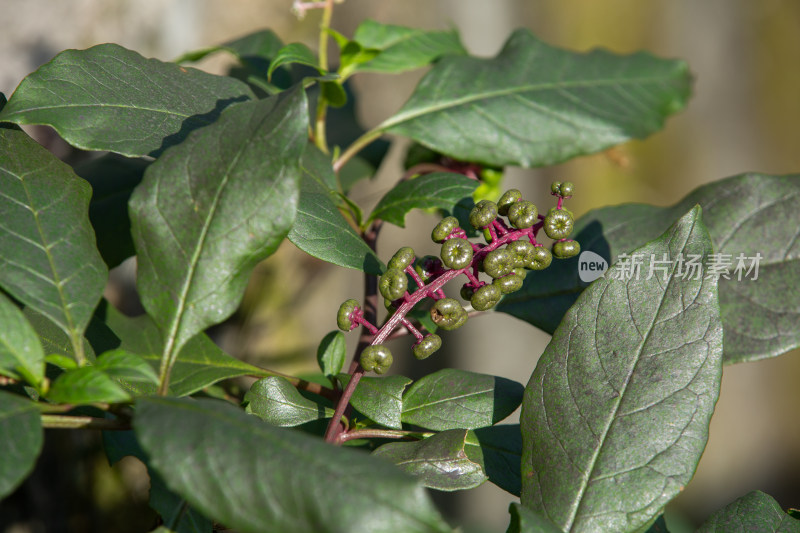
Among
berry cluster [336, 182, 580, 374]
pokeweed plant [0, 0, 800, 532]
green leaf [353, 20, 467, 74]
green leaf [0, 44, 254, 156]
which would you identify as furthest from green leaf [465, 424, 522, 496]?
green leaf [353, 20, 467, 74]

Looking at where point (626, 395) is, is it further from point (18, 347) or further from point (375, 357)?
point (18, 347)

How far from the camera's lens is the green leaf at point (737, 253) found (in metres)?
0.84

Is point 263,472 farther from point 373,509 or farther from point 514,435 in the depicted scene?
point 514,435

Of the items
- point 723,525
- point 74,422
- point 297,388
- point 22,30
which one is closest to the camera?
point 74,422

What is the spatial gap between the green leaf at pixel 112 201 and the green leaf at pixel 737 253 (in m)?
0.56

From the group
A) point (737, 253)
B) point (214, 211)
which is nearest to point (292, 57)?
point (214, 211)

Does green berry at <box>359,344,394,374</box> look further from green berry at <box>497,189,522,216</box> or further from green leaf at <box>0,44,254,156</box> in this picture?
green leaf at <box>0,44,254,156</box>

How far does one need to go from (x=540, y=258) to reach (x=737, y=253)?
394 millimetres

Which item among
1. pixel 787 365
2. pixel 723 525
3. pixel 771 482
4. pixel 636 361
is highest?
pixel 636 361

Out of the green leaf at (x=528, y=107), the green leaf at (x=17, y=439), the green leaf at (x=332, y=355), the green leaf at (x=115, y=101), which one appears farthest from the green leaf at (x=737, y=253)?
the green leaf at (x=17, y=439)

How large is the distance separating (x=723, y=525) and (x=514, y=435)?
0.80 feet

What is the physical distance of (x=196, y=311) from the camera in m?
0.62

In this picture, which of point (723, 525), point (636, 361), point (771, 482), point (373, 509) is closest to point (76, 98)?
point (373, 509)

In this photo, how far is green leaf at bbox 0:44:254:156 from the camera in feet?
2.31
